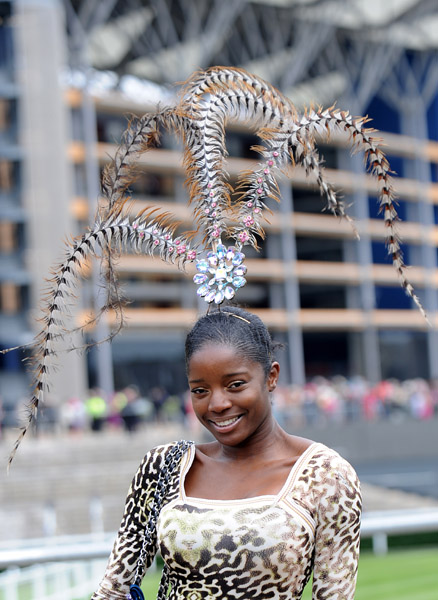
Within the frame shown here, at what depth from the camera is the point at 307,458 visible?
7.06 feet

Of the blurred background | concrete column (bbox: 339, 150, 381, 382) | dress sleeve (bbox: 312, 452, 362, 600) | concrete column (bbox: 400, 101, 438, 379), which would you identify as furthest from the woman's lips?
concrete column (bbox: 400, 101, 438, 379)

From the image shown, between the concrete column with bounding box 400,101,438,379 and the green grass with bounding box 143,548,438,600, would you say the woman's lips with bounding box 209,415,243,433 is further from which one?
the concrete column with bounding box 400,101,438,379

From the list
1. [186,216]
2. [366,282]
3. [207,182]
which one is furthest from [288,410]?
[366,282]

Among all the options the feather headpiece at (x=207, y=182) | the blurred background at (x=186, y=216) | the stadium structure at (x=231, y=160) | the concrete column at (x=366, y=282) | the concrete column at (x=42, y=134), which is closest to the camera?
the feather headpiece at (x=207, y=182)

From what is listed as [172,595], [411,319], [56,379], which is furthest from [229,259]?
[411,319]

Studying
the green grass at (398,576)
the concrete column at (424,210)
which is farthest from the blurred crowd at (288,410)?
the concrete column at (424,210)

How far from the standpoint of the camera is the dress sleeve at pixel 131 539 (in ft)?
7.50

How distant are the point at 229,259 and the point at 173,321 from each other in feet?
136

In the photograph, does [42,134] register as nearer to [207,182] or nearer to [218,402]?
[207,182]

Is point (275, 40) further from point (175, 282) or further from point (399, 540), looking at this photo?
point (399, 540)

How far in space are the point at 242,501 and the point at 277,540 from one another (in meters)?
0.13

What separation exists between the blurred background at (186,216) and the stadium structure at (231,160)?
0.32 ft

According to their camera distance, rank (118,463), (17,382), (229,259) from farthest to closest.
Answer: (17,382)
(118,463)
(229,259)

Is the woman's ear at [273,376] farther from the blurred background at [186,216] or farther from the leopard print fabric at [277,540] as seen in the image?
the blurred background at [186,216]
